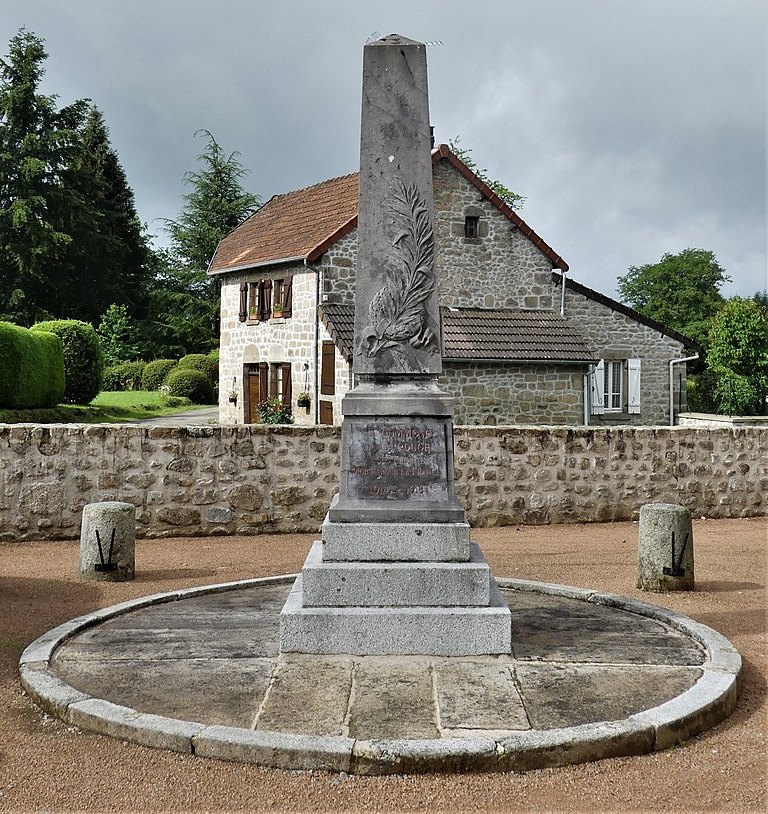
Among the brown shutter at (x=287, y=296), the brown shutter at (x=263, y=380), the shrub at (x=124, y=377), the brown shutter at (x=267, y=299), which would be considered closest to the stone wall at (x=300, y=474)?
the brown shutter at (x=287, y=296)

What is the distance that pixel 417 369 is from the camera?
236 inches

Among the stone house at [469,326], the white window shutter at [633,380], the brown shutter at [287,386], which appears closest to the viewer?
the stone house at [469,326]

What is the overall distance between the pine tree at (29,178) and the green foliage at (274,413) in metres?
21.8

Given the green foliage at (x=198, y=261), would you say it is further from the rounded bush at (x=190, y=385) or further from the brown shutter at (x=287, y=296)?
the brown shutter at (x=287, y=296)

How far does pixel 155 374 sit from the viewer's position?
38.1 m

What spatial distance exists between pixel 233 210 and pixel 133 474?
38392 mm

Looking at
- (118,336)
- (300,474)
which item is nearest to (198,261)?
(118,336)

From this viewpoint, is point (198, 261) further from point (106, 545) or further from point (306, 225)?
point (106, 545)

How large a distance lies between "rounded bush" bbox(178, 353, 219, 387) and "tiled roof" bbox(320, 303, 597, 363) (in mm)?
16335

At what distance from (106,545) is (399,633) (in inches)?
144

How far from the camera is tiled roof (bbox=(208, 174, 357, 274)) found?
22594 millimetres

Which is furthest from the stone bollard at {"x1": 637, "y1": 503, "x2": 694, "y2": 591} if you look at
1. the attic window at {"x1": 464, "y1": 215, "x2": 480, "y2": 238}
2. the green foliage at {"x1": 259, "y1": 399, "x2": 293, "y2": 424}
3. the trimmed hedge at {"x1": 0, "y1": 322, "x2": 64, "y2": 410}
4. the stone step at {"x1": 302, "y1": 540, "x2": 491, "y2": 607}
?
the attic window at {"x1": 464, "y1": 215, "x2": 480, "y2": 238}

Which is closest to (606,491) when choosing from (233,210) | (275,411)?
(275,411)

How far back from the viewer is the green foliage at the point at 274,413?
22516 mm
